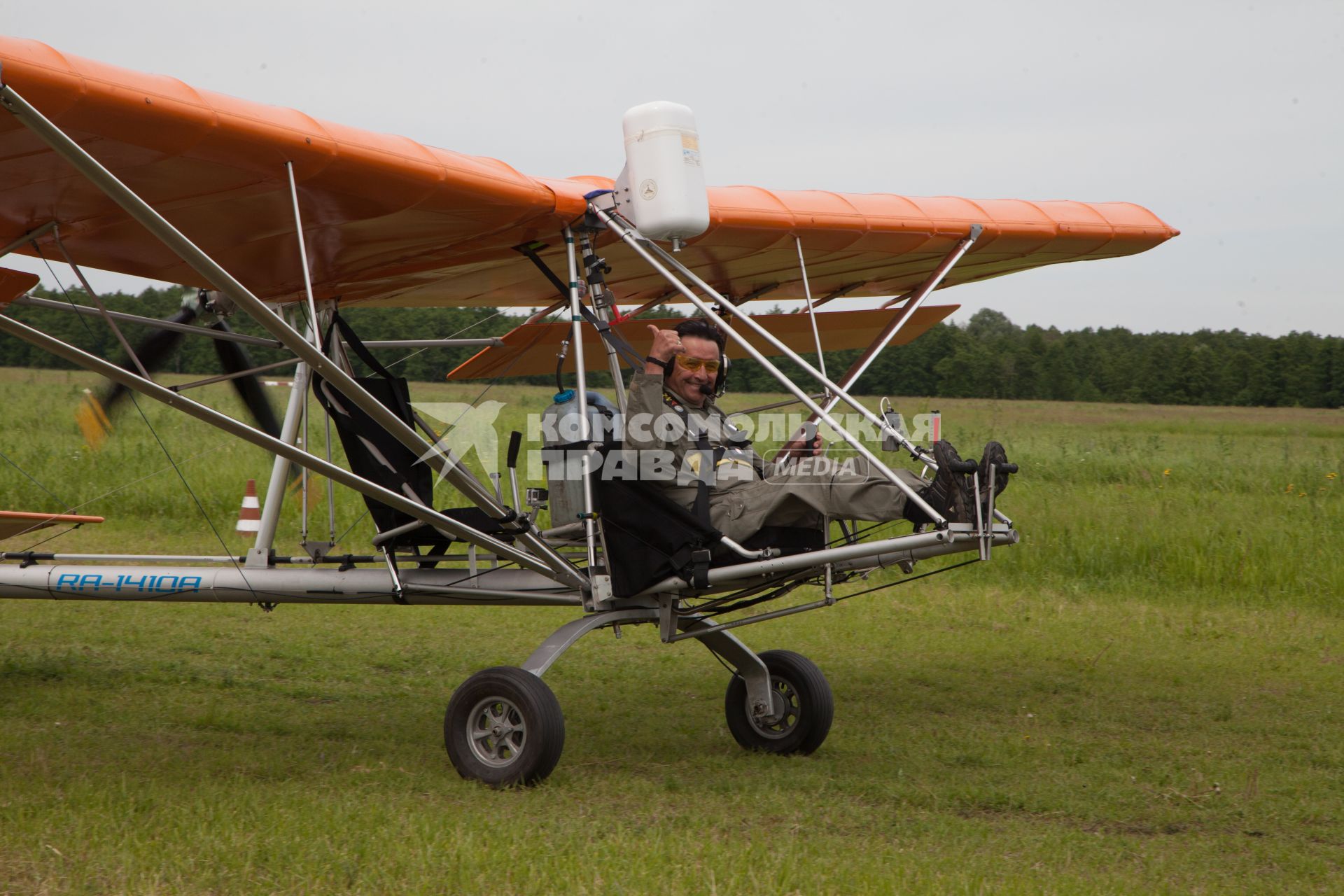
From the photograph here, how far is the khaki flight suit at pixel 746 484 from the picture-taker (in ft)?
14.3

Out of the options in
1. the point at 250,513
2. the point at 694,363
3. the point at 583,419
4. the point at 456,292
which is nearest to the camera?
the point at 583,419

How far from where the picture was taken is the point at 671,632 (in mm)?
4965

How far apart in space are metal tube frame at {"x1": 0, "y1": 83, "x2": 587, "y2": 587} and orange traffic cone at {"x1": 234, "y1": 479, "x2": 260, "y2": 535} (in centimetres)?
701

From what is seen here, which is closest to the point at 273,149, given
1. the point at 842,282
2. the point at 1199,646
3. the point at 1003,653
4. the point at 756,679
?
the point at 756,679

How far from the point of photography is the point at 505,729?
4.71 m

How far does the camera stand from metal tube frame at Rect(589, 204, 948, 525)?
429 cm

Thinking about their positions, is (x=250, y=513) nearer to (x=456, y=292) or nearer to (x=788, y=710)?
(x=456, y=292)

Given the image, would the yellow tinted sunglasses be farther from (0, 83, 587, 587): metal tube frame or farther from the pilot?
(0, 83, 587, 587): metal tube frame

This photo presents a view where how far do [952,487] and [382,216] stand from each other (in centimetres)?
263

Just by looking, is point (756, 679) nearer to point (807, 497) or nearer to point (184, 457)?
point (807, 497)

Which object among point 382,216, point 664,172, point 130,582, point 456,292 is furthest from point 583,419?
point 130,582

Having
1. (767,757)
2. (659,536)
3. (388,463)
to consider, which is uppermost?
(388,463)

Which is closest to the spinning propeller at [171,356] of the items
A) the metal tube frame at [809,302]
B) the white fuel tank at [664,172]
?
the white fuel tank at [664,172]

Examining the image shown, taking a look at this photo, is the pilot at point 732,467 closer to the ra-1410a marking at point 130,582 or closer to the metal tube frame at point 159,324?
the metal tube frame at point 159,324
